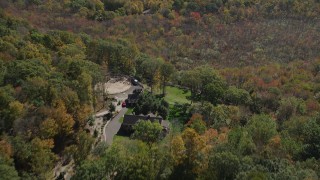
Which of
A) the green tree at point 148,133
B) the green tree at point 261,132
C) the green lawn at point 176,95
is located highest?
the green tree at point 261,132

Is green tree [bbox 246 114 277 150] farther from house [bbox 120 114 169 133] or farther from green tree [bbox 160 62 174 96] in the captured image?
green tree [bbox 160 62 174 96]

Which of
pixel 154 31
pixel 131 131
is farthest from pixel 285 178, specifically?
pixel 154 31

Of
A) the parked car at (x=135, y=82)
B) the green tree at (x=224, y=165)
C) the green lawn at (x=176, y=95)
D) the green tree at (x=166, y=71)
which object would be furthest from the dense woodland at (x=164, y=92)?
the parked car at (x=135, y=82)

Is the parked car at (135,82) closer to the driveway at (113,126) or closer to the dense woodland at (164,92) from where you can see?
the dense woodland at (164,92)

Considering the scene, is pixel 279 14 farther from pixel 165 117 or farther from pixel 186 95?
pixel 165 117

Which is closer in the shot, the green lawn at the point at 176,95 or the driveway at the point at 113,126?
the driveway at the point at 113,126

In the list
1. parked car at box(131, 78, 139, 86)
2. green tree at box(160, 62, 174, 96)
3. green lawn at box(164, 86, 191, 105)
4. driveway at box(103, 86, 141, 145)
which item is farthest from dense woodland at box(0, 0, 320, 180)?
driveway at box(103, 86, 141, 145)

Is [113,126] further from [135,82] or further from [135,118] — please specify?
[135,82]
